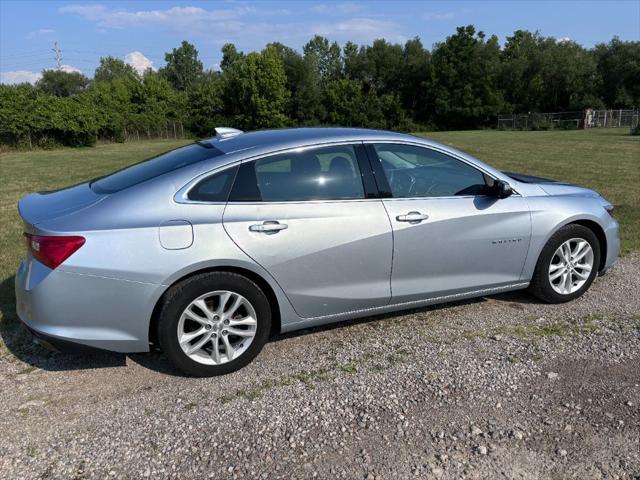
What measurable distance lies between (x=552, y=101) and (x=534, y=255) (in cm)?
7537

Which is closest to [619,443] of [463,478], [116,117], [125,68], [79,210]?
[463,478]

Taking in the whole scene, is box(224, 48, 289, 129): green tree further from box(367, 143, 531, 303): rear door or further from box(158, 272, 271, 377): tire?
box(158, 272, 271, 377): tire

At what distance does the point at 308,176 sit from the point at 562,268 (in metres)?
2.51

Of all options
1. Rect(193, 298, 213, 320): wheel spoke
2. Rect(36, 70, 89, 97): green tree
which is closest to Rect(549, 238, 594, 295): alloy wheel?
Rect(193, 298, 213, 320): wheel spoke

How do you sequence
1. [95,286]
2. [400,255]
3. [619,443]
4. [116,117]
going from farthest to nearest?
[116,117] < [400,255] < [95,286] < [619,443]

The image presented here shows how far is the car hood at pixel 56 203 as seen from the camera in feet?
11.5

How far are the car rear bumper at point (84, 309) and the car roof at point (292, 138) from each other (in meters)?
1.24

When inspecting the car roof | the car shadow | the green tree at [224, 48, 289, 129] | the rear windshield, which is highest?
the green tree at [224, 48, 289, 129]

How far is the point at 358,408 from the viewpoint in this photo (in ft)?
10.6

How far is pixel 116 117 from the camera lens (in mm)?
41750

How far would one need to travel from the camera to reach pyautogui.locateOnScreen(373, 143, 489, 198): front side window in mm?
4133

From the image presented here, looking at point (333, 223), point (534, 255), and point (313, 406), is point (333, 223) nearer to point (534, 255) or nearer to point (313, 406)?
point (313, 406)

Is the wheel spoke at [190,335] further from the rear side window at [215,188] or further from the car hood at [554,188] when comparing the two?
the car hood at [554,188]

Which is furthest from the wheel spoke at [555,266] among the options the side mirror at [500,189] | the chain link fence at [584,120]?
the chain link fence at [584,120]
